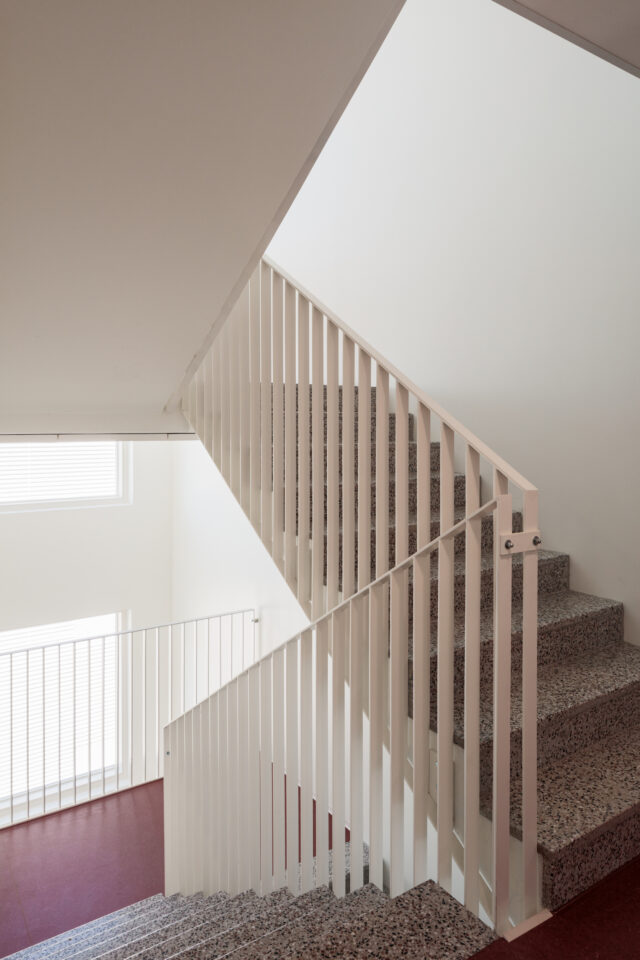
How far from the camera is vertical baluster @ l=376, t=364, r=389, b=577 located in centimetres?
222

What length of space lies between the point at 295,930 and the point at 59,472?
18.0ft

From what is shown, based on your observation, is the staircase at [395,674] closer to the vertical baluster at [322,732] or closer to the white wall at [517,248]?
the vertical baluster at [322,732]

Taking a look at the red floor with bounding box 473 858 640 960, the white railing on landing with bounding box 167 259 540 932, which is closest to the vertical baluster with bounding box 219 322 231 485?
the white railing on landing with bounding box 167 259 540 932

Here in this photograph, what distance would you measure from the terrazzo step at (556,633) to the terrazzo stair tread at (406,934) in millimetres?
682

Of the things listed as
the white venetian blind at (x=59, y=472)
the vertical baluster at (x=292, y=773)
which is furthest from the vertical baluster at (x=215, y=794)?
the white venetian blind at (x=59, y=472)

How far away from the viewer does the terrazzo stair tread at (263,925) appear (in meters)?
1.92

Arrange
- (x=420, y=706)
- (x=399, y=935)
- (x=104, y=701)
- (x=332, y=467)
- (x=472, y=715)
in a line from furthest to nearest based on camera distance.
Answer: (x=104, y=701)
(x=332, y=467)
(x=420, y=706)
(x=472, y=715)
(x=399, y=935)

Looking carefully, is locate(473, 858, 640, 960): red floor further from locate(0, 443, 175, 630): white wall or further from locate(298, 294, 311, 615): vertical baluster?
locate(0, 443, 175, 630): white wall

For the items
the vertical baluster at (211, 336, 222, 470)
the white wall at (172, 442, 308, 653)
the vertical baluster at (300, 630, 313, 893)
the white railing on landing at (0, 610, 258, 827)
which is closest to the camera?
the vertical baluster at (300, 630, 313, 893)

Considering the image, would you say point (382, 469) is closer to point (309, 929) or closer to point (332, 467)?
point (332, 467)

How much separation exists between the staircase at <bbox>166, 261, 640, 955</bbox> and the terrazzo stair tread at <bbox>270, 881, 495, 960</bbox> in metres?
0.05

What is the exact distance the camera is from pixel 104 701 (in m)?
5.66

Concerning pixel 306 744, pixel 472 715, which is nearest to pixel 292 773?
pixel 306 744

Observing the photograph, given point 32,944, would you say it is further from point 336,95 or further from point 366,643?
point 336,95
